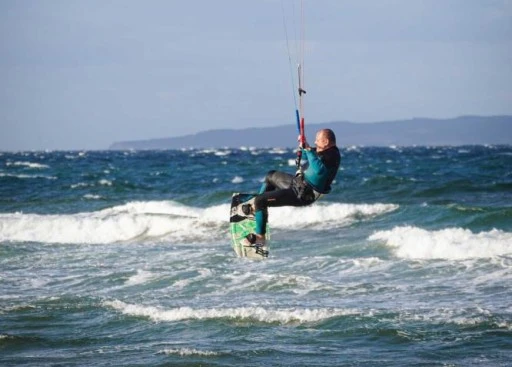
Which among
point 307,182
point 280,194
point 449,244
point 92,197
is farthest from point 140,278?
point 92,197

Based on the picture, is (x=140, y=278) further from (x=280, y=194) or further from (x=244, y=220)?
(x=280, y=194)

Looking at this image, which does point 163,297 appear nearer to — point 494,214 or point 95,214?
point 494,214

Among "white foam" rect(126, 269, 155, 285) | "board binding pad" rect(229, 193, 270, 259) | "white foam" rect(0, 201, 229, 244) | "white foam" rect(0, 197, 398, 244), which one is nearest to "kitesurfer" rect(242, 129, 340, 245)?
"board binding pad" rect(229, 193, 270, 259)

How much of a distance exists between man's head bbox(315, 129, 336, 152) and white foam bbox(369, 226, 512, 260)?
9.19 m

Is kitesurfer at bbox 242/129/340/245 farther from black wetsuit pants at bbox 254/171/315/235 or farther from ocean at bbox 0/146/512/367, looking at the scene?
ocean at bbox 0/146/512/367

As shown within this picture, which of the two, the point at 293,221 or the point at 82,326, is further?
the point at 293,221

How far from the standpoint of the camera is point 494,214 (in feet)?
91.5

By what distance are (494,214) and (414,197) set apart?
35.5 ft

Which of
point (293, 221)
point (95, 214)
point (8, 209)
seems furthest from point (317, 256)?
point (8, 209)

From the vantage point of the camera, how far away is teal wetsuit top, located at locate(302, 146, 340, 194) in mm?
12047

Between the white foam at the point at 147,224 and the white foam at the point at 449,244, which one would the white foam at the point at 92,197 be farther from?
the white foam at the point at 449,244

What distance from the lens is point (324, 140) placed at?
12.2 m

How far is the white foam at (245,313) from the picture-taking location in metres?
14.5

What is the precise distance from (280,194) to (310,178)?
0.55 m
